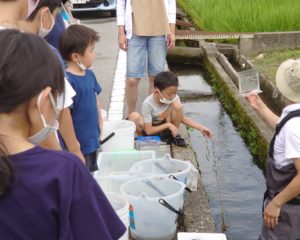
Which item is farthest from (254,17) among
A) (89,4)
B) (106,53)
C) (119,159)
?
(119,159)

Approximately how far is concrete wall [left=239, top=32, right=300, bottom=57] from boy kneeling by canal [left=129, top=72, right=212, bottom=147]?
17.1 feet

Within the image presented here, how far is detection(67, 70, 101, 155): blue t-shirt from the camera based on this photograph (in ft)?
10.1

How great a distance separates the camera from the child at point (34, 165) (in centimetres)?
121

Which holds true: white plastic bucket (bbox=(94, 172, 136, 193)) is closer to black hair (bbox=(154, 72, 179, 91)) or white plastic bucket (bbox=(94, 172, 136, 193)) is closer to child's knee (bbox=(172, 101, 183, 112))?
black hair (bbox=(154, 72, 179, 91))

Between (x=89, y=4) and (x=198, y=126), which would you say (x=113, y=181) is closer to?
(x=198, y=126)

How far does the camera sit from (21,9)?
6.99 ft

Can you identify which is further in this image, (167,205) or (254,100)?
(254,100)

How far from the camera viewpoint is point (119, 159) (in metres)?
3.39

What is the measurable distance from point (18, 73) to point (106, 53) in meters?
7.10

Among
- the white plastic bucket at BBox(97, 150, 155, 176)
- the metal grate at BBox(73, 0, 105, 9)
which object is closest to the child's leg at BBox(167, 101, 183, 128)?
the white plastic bucket at BBox(97, 150, 155, 176)

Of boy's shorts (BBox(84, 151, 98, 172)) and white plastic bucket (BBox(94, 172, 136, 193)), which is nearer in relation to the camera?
white plastic bucket (BBox(94, 172, 136, 193))

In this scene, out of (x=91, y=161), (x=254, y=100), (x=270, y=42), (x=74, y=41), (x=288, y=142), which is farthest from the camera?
(x=270, y=42)

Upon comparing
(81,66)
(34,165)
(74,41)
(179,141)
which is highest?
(34,165)

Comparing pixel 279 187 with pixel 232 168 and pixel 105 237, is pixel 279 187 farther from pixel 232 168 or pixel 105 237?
pixel 232 168
